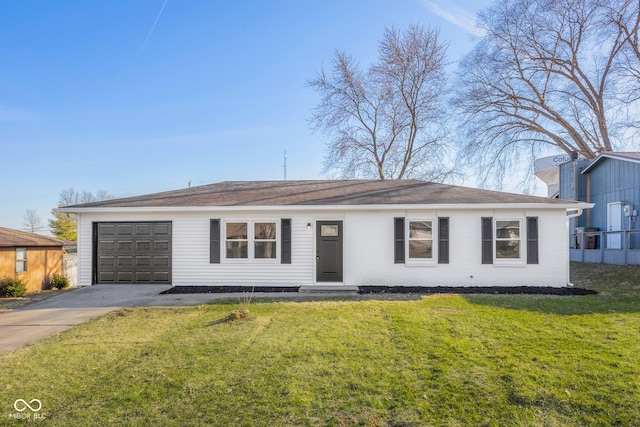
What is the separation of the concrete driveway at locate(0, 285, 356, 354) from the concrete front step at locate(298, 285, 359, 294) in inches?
16.7

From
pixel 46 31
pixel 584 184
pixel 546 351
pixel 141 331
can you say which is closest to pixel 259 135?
pixel 46 31

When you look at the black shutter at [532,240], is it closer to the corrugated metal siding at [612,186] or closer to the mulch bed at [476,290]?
the mulch bed at [476,290]

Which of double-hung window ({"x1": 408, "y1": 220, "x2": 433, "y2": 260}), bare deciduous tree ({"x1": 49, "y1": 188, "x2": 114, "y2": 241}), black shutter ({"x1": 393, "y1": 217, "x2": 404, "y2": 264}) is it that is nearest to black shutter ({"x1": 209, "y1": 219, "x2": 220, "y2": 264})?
black shutter ({"x1": 393, "y1": 217, "x2": 404, "y2": 264})

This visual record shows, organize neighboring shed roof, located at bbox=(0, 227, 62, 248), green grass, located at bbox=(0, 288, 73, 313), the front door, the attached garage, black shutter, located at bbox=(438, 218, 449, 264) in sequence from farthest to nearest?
neighboring shed roof, located at bbox=(0, 227, 62, 248) → the attached garage → the front door → black shutter, located at bbox=(438, 218, 449, 264) → green grass, located at bbox=(0, 288, 73, 313)

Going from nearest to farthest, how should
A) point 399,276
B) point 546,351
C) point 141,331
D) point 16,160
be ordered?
point 546,351 → point 141,331 → point 399,276 → point 16,160

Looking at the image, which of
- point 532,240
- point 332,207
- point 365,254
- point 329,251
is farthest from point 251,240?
point 532,240

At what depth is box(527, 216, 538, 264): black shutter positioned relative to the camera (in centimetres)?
964

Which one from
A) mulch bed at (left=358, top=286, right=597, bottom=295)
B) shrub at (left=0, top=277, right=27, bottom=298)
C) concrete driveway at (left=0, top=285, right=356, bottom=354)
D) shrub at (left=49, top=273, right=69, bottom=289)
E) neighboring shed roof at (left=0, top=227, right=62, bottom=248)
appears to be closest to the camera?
concrete driveway at (left=0, top=285, right=356, bottom=354)

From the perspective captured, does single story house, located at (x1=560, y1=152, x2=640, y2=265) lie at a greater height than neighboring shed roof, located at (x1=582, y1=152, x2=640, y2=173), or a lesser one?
lesser

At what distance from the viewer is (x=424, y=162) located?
883 inches

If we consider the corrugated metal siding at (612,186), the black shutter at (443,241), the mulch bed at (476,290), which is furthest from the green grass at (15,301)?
the corrugated metal siding at (612,186)

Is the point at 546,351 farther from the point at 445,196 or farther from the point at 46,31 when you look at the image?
the point at 46,31

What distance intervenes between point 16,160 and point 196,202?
18273 mm

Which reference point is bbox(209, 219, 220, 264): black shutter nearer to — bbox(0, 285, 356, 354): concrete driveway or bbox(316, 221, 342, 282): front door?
bbox(0, 285, 356, 354): concrete driveway
